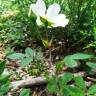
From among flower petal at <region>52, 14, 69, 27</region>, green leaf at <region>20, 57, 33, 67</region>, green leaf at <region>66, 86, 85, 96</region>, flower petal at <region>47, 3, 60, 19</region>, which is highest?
flower petal at <region>47, 3, 60, 19</region>

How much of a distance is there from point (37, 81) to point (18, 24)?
4.65 feet

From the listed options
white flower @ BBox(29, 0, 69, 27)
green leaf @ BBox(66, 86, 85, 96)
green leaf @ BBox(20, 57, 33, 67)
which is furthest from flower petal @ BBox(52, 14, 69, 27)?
green leaf @ BBox(66, 86, 85, 96)

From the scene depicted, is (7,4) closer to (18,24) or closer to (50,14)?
(18,24)

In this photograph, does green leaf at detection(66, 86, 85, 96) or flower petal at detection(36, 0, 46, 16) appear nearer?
flower petal at detection(36, 0, 46, 16)

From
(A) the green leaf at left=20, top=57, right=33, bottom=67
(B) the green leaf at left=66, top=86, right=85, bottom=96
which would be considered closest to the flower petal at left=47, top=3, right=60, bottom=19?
(A) the green leaf at left=20, top=57, right=33, bottom=67

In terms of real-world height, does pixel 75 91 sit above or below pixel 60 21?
below

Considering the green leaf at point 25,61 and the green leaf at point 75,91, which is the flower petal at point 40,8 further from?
the green leaf at point 75,91

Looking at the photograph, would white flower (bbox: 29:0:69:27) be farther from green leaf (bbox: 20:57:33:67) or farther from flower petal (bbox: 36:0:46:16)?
green leaf (bbox: 20:57:33:67)

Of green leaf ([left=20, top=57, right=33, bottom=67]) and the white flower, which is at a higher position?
the white flower

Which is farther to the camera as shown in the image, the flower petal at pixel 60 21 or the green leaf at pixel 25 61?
the green leaf at pixel 25 61

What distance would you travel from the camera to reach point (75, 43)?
361cm

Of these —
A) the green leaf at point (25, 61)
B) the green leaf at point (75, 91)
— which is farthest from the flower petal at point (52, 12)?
the green leaf at point (75, 91)

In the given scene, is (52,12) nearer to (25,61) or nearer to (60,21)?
(60,21)

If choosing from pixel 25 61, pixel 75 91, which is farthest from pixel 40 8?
pixel 75 91
